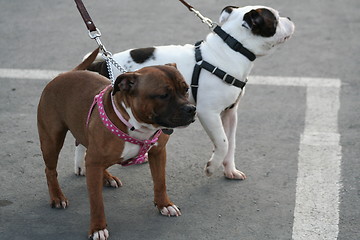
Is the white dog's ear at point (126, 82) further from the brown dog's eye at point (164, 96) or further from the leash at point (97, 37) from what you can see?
the leash at point (97, 37)

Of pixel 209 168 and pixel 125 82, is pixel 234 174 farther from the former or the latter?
pixel 125 82

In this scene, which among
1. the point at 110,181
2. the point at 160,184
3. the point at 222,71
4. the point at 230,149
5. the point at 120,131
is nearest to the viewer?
the point at 120,131

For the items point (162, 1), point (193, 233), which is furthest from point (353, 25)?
point (193, 233)

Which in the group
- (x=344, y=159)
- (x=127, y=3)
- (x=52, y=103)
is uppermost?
(x=52, y=103)

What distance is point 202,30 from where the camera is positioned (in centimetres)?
882

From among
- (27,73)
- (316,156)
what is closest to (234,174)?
(316,156)

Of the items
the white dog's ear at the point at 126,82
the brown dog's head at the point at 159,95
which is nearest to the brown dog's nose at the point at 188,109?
the brown dog's head at the point at 159,95

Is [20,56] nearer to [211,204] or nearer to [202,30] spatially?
[202,30]

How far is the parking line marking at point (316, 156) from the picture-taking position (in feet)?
16.2

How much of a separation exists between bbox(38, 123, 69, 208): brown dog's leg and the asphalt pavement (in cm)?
9

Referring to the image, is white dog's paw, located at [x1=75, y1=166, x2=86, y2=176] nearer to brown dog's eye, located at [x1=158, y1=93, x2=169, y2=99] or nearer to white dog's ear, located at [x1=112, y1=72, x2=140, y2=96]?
white dog's ear, located at [x1=112, y1=72, x2=140, y2=96]

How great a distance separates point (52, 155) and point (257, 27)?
1.68 metres

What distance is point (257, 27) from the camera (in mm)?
5203

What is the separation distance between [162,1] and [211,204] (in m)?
5.19
